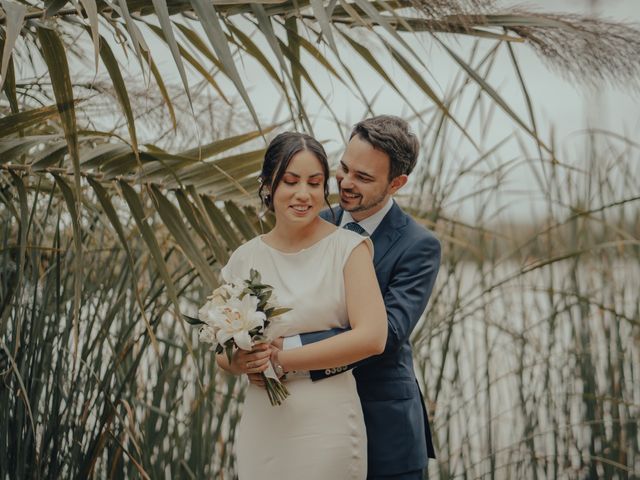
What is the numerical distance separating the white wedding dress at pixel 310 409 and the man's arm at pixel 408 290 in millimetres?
50

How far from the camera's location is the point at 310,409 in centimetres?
171

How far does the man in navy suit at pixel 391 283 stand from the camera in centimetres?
184

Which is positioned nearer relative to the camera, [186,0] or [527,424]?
[186,0]

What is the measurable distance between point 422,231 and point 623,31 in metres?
0.57

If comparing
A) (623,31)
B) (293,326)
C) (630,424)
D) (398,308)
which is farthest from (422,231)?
(630,424)

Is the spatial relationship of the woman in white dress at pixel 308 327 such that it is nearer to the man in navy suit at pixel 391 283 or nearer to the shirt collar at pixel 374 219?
the man in navy suit at pixel 391 283

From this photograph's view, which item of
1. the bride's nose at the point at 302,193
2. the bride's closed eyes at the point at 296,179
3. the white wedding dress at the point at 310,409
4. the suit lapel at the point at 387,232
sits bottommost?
the white wedding dress at the point at 310,409

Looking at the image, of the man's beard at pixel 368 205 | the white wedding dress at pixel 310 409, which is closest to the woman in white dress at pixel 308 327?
the white wedding dress at pixel 310 409

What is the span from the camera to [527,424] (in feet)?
10.5

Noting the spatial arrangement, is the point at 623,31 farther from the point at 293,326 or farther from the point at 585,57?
the point at 293,326

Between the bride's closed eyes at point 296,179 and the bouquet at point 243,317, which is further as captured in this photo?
the bride's closed eyes at point 296,179

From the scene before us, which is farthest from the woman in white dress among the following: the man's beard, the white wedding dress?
the man's beard

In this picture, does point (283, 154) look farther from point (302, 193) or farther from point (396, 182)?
point (396, 182)

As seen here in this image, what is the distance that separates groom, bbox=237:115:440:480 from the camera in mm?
1844
